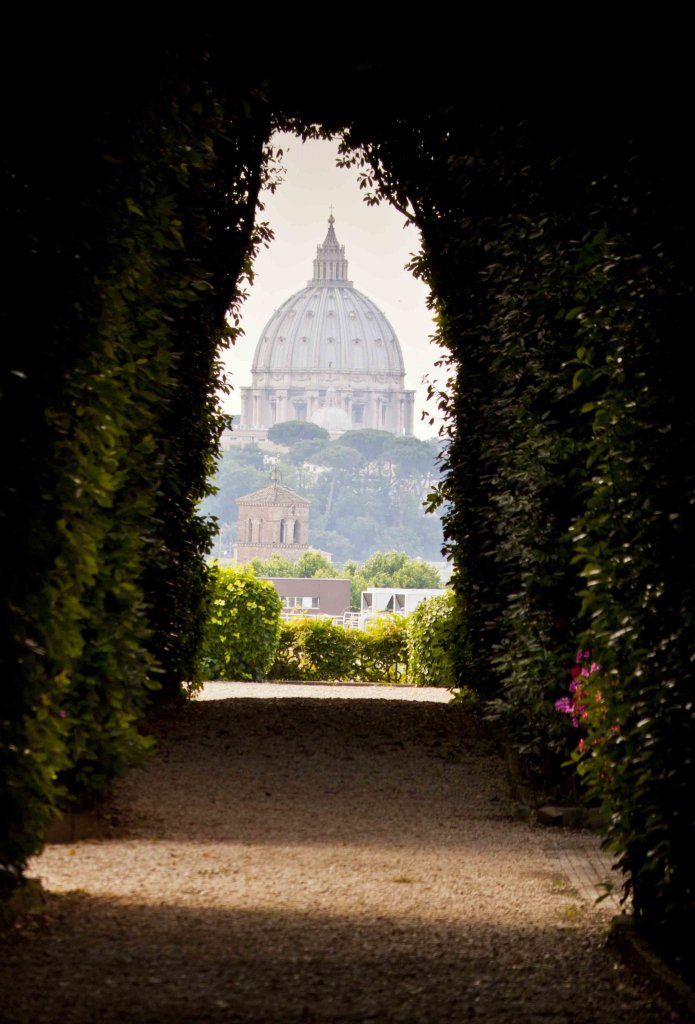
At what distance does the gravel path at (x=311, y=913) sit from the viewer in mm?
4016

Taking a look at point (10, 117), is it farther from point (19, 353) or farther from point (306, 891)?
point (306, 891)

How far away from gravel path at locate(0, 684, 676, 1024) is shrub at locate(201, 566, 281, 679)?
338 inches

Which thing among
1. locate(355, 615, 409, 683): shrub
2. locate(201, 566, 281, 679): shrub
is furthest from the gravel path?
locate(355, 615, 409, 683): shrub

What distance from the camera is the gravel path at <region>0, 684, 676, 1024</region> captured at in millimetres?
4016

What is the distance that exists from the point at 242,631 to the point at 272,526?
112 metres

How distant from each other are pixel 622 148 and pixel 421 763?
19.0ft

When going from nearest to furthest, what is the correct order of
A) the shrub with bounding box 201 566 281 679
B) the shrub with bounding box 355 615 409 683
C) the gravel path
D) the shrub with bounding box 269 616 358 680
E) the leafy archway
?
the gravel path < the leafy archway < the shrub with bounding box 201 566 281 679 < the shrub with bounding box 269 616 358 680 < the shrub with bounding box 355 615 409 683

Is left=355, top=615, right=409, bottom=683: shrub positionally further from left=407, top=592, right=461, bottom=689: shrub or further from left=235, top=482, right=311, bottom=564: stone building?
left=235, top=482, right=311, bottom=564: stone building

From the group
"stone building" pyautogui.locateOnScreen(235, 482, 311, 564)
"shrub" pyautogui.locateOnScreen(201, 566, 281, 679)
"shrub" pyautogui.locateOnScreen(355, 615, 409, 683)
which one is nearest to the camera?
"shrub" pyautogui.locateOnScreen(201, 566, 281, 679)

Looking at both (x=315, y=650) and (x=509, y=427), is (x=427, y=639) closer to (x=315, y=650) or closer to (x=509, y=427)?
(x=315, y=650)

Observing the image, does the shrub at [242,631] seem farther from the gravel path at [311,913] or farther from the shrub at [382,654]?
the gravel path at [311,913]

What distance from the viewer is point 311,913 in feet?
17.1

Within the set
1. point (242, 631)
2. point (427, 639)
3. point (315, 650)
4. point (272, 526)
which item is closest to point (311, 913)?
point (242, 631)

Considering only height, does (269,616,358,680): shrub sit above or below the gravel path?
above
